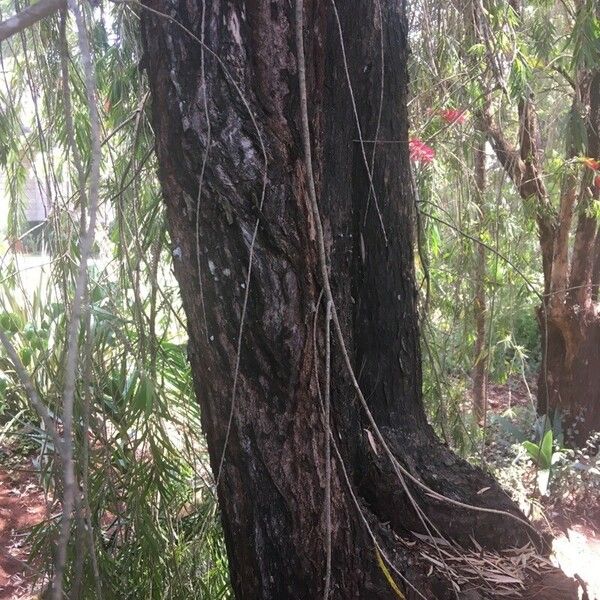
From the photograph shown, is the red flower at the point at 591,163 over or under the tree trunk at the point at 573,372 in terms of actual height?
over

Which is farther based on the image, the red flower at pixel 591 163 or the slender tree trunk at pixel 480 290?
the red flower at pixel 591 163

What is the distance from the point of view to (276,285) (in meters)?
1.10

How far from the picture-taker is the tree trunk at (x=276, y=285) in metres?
1.06

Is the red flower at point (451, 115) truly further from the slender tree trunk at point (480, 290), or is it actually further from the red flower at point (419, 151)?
the slender tree trunk at point (480, 290)

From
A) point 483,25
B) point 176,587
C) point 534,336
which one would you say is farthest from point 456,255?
point 534,336

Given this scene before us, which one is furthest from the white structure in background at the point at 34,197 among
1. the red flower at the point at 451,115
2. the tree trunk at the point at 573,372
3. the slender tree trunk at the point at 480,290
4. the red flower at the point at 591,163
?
the tree trunk at the point at 573,372

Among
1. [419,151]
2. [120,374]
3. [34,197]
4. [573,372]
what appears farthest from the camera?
[573,372]

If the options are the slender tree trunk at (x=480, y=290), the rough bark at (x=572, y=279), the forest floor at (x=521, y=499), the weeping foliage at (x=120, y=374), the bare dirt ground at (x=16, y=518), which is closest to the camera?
the weeping foliage at (x=120, y=374)

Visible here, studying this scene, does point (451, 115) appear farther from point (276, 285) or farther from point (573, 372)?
point (573, 372)

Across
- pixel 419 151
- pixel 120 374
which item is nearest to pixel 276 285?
pixel 120 374

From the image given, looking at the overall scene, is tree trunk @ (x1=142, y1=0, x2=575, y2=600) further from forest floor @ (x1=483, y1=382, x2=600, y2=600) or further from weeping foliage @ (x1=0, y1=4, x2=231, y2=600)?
forest floor @ (x1=483, y1=382, x2=600, y2=600)

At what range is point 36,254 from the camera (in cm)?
167

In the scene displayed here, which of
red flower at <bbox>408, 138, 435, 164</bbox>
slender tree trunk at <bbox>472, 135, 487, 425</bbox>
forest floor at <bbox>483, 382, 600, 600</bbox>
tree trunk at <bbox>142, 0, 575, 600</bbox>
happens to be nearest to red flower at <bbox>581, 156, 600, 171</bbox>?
slender tree trunk at <bbox>472, 135, 487, 425</bbox>

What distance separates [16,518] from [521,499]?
8.56 ft
